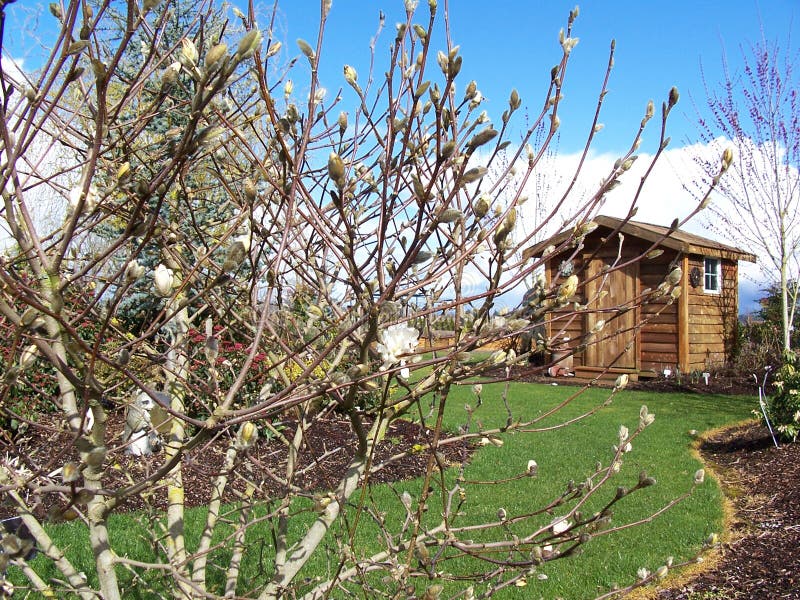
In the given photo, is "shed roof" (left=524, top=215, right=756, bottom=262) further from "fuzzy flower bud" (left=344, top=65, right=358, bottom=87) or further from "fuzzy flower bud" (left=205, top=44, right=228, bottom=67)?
"fuzzy flower bud" (left=205, top=44, right=228, bottom=67)

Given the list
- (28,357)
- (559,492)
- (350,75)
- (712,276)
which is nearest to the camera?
(28,357)

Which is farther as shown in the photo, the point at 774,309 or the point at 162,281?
the point at 774,309

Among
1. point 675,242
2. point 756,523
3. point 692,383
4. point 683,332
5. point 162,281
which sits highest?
point 675,242

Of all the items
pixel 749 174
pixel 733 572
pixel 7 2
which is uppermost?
pixel 749 174

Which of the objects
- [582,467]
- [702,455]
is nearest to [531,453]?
[582,467]

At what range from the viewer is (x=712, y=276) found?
1351cm

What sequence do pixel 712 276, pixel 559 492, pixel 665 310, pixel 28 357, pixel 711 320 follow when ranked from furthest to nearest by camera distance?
pixel 712 276
pixel 711 320
pixel 665 310
pixel 559 492
pixel 28 357

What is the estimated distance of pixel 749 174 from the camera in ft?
37.5

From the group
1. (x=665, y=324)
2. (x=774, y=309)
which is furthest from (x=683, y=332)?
(x=774, y=309)

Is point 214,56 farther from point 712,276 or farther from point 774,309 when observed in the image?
point 774,309

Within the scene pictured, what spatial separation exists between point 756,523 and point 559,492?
1441 mm

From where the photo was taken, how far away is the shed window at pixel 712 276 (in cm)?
1334

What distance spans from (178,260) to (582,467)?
5339 millimetres

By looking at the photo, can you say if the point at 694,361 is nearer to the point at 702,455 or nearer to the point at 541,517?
the point at 702,455
